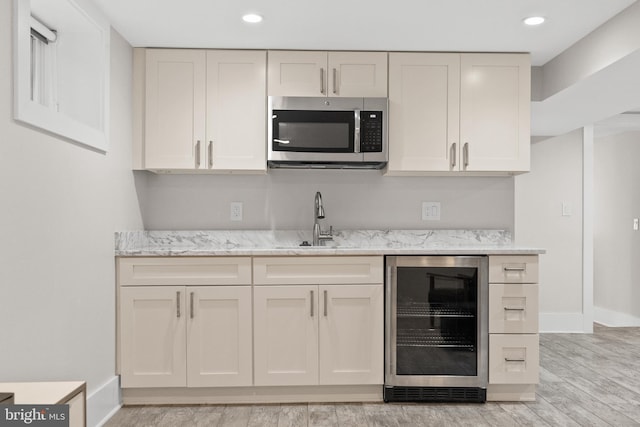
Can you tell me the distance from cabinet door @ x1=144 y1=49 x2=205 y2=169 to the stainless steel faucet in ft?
2.63

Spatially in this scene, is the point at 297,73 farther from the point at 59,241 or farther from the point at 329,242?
the point at 59,241

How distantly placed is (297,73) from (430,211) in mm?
1338

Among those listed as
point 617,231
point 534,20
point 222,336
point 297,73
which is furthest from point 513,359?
point 617,231

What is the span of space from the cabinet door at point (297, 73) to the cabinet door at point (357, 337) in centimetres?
127

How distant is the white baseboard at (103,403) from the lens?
2.60m

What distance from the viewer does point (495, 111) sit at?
3355mm

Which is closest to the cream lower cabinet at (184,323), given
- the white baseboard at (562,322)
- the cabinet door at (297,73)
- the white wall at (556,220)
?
the cabinet door at (297,73)

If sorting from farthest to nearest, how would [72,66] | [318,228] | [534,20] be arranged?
[318,228] → [534,20] → [72,66]

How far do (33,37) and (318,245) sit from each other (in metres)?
1.99

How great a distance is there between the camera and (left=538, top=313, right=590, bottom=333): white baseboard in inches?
200

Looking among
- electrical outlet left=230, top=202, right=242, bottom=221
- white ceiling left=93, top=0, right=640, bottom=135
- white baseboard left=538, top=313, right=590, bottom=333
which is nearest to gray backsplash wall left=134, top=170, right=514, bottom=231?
electrical outlet left=230, top=202, right=242, bottom=221

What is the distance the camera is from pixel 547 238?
513 cm

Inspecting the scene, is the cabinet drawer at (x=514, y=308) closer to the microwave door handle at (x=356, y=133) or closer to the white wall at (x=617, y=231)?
the microwave door handle at (x=356, y=133)

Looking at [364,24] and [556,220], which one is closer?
[364,24]
